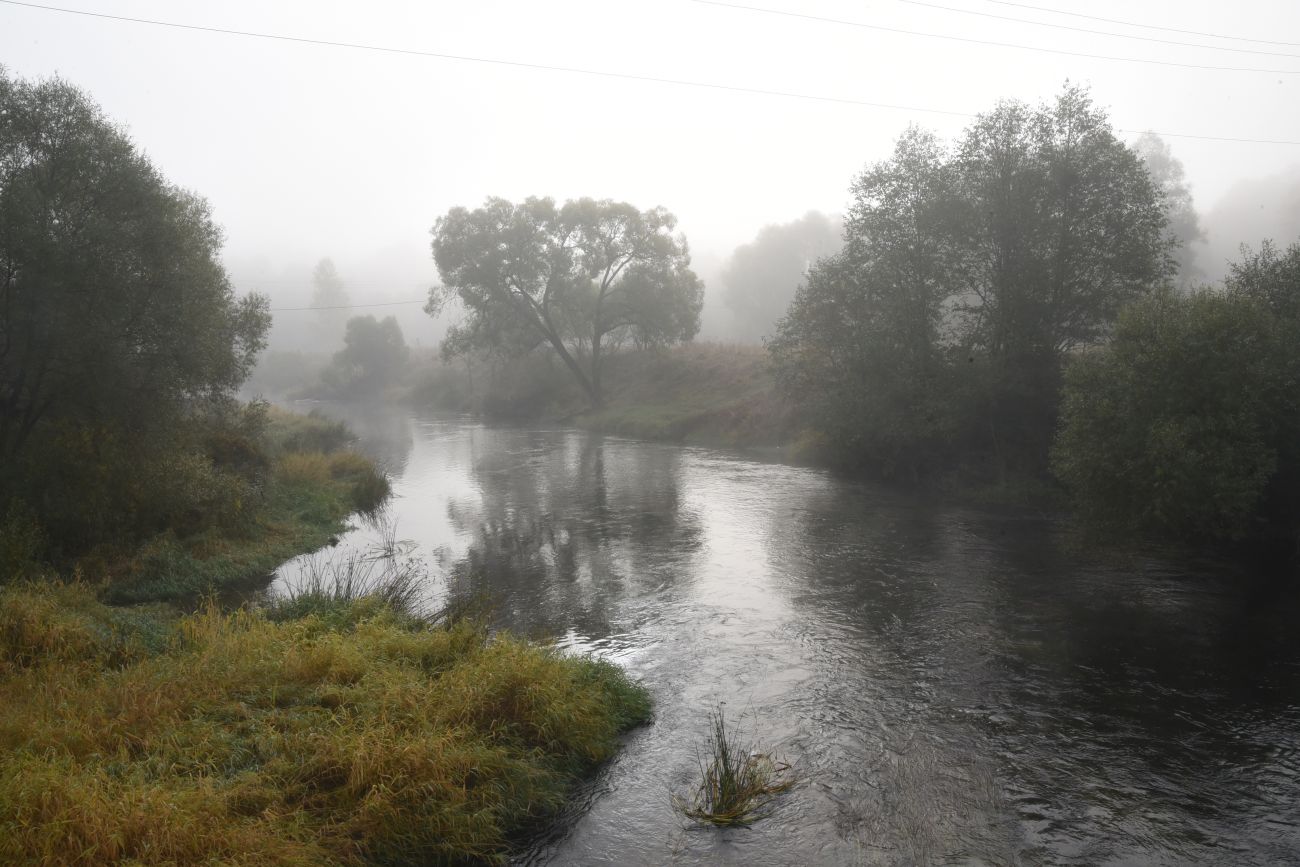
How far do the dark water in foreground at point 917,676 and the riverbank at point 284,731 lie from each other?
34.6 inches

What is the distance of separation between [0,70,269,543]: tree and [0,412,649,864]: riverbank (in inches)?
181

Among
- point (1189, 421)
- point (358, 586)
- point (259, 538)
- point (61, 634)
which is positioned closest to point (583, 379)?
point (259, 538)

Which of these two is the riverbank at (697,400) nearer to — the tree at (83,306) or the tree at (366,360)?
the tree at (83,306)

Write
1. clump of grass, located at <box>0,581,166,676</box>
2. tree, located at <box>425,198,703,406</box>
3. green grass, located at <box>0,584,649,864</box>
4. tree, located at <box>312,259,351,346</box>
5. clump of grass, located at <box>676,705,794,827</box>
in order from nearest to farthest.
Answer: green grass, located at <box>0,584,649,864</box> < clump of grass, located at <box>676,705,794,827</box> < clump of grass, located at <box>0,581,166,676</box> < tree, located at <box>425,198,703,406</box> < tree, located at <box>312,259,351,346</box>

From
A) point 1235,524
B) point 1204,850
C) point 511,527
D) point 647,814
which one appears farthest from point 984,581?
point 511,527

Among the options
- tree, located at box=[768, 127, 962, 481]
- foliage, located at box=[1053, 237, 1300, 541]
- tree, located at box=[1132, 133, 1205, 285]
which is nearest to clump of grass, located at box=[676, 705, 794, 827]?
foliage, located at box=[1053, 237, 1300, 541]

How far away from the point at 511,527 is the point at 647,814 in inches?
607

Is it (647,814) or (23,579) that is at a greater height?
(23,579)

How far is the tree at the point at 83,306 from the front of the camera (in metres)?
16.1

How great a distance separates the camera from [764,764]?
933cm

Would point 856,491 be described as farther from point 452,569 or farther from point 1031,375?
point 452,569

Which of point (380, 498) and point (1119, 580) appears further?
point (380, 498)

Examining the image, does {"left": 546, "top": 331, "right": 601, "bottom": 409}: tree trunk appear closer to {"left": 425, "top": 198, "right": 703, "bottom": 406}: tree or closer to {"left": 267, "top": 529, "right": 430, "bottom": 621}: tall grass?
{"left": 425, "top": 198, "right": 703, "bottom": 406}: tree

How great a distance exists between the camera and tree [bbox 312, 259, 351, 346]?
13938cm
